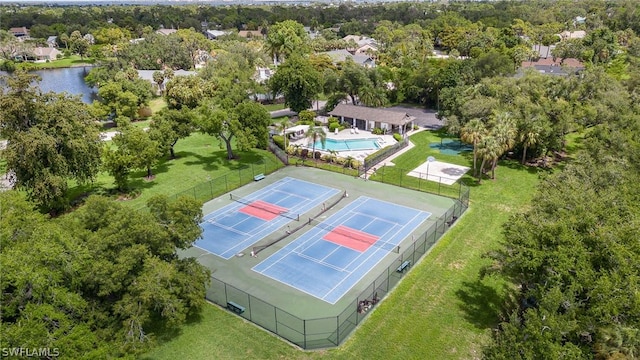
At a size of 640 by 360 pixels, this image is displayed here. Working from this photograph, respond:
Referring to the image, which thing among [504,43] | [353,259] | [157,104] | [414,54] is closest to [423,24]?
[504,43]

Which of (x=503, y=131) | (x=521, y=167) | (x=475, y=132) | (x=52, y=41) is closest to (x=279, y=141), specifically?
(x=475, y=132)

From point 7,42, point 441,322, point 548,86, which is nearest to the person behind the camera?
point 441,322

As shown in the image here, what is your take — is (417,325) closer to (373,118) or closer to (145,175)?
(145,175)

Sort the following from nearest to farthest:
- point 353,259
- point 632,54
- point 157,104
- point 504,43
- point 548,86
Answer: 1. point 353,259
2. point 548,86
3. point 157,104
4. point 632,54
5. point 504,43

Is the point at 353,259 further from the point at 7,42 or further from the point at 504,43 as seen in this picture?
the point at 7,42

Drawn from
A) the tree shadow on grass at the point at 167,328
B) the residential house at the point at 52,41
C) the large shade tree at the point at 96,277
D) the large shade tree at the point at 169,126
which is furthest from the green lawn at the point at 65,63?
the tree shadow on grass at the point at 167,328

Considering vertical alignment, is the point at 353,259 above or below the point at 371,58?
below

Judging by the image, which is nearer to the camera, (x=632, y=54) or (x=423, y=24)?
(x=632, y=54)
